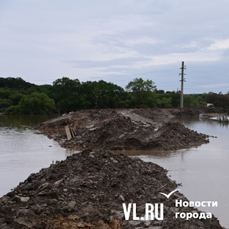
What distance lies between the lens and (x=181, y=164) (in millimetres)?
12141

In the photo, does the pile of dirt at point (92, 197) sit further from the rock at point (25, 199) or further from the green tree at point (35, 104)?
the green tree at point (35, 104)

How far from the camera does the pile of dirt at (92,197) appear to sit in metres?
5.23

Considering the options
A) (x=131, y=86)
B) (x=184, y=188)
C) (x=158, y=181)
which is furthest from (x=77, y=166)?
(x=131, y=86)

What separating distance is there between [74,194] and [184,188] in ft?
12.7

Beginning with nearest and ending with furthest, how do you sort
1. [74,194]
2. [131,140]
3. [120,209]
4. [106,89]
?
[120,209] → [74,194] → [131,140] → [106,89]

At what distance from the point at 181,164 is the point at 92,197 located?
6658 millimetres

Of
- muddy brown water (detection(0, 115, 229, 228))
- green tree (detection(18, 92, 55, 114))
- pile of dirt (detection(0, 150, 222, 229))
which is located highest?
green tree (detection(18, 92, 55, 114))

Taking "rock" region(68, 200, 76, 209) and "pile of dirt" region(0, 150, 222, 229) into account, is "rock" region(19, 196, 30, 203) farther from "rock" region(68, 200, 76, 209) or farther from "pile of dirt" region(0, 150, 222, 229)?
"rock" region(68, 200, 76, 209)

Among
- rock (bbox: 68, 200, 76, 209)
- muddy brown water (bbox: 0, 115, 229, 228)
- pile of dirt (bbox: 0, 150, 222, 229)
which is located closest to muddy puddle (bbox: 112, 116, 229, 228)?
muddy brown water (bbox: 0, 115, 229, 228)

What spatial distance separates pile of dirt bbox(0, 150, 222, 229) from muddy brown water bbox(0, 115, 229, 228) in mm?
977

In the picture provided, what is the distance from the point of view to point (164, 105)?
223 ft

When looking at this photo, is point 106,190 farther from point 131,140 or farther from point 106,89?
point 106,89

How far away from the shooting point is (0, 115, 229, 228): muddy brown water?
8258mm

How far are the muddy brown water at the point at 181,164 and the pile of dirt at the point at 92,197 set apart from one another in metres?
0.98
